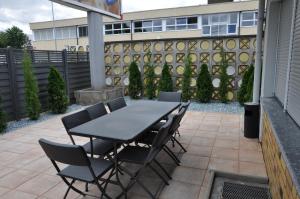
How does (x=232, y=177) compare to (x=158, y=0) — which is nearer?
(x=232, y=177)

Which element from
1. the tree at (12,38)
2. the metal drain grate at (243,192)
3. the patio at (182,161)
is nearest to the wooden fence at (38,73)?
the patio at (182,161)

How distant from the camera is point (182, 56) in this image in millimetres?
7375

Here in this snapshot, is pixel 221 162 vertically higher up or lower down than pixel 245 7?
lower down

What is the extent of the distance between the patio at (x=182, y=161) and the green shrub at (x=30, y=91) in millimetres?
589

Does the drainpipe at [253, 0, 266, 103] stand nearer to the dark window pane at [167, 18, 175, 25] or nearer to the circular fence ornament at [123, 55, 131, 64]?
the circular fence ornament at [123, 55, 131, 64]

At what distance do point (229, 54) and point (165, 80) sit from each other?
→ 2.06 metres

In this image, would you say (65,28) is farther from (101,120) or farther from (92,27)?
(101,120)

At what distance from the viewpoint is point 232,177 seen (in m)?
2.83

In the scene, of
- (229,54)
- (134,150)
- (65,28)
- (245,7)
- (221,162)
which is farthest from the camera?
(65,28)

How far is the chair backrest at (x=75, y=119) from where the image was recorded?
274 centimetres

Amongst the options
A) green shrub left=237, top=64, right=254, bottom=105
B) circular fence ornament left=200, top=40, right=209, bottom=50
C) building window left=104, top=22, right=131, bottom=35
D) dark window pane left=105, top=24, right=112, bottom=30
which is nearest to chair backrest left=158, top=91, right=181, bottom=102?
green shrub left=237, top=64, right=254, bottom=105

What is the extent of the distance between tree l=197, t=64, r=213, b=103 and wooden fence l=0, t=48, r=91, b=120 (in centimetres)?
396

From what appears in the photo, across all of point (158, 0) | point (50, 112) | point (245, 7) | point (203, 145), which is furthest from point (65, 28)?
point (203, 145)

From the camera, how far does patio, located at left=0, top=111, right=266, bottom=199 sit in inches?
101
